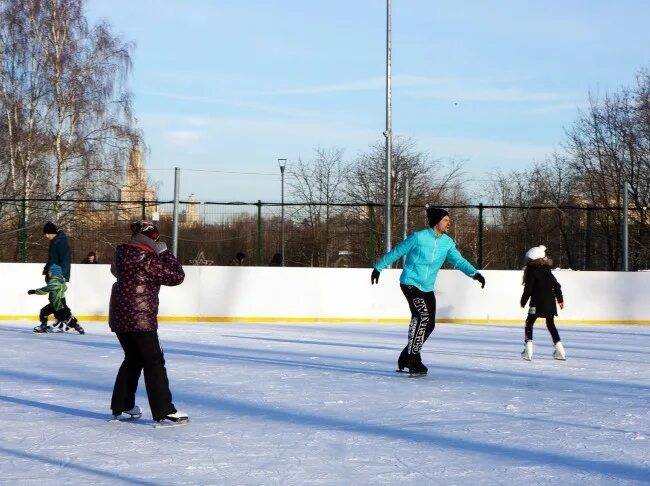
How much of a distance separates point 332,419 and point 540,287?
5.17 m

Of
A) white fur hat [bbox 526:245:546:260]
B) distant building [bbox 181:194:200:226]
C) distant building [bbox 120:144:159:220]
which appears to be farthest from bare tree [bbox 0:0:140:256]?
white fur hat [bbox 526:245:546:260]

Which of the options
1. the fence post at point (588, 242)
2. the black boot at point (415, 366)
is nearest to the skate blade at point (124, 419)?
the black boot at point (415, 366)

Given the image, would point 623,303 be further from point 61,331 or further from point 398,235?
point 61,331

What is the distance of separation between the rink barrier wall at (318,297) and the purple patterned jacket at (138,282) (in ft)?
39.2

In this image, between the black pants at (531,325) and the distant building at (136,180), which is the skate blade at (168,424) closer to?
the black pants at (531,325)

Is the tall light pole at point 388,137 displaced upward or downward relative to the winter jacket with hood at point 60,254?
upward

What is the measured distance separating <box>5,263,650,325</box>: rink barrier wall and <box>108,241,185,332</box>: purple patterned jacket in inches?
471

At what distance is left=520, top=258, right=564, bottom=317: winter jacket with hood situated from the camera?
11.6 m

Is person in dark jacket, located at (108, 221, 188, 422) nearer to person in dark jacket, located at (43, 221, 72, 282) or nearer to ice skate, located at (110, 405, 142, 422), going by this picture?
ice skate, located at (110, 405, 142, 422)

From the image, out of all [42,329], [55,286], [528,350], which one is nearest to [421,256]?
[528,350]

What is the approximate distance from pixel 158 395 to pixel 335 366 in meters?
4.35

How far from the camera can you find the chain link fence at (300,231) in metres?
20.7

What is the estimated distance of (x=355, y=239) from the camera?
21734 mm

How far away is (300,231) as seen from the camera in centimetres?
2155
